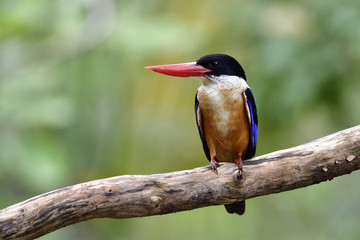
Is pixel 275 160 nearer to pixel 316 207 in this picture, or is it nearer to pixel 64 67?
pixel 64 67

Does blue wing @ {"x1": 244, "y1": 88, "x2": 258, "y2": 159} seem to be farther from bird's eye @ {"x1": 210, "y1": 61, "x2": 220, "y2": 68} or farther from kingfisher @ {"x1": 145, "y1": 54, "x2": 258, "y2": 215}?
bird's eye @ {"x1": 210, "y1": 61, "x2": 220, "y2": 68}

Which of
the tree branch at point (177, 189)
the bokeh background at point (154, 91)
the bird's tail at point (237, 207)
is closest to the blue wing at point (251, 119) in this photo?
the bird's tail at point (237, 207)

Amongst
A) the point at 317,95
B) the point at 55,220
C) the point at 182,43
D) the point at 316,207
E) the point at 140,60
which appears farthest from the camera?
the point at 316,207

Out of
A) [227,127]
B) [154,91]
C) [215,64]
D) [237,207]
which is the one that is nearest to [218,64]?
[215,64]

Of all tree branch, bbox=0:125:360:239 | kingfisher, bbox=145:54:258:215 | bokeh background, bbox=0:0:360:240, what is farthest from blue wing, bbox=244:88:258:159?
bokeh background, bbox=0:0:360:240

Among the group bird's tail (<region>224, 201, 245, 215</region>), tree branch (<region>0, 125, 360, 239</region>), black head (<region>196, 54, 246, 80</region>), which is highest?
black head (<region>196, 54, 246, 80</region>)

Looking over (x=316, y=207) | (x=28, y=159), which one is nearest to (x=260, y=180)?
(x=28, y=159)

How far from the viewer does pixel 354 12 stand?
16.8 feet

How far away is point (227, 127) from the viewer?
419 centimetres

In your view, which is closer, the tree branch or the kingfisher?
the tree branch

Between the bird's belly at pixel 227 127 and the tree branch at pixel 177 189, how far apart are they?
531 millimetres

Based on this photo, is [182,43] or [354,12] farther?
[182,43]

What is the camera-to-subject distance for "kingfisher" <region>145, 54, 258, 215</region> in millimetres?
4129

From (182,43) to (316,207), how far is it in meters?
3.61
